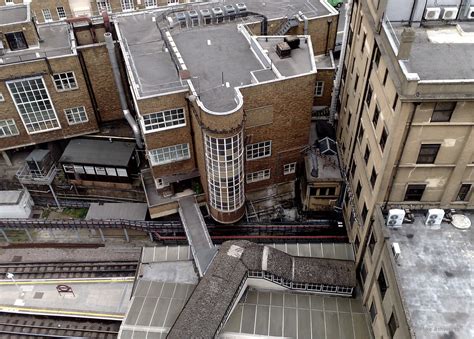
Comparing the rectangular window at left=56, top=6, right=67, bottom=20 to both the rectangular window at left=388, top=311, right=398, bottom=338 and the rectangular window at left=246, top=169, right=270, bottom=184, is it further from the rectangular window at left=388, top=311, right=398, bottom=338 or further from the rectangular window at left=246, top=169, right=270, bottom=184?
the rectangular window at left=388, top=311, right=398, bottom=338

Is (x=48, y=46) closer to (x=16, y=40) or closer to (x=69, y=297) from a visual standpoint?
(x=16, y=40)

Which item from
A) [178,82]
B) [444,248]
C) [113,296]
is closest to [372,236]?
[444,248]

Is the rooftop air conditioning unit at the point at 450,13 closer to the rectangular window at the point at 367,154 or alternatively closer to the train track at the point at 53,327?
the rectangular window at the point at 367,154

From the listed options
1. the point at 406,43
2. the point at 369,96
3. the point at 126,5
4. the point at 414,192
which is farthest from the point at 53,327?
the point at 126,5

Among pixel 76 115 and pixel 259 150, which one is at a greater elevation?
pixel 259 150

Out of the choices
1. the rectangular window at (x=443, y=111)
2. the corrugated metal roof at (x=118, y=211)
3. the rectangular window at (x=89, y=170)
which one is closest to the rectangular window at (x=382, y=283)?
the rectangular window at (x=443, y=111)

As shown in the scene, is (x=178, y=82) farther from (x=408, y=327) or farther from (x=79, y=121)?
(x=408, y=327)
